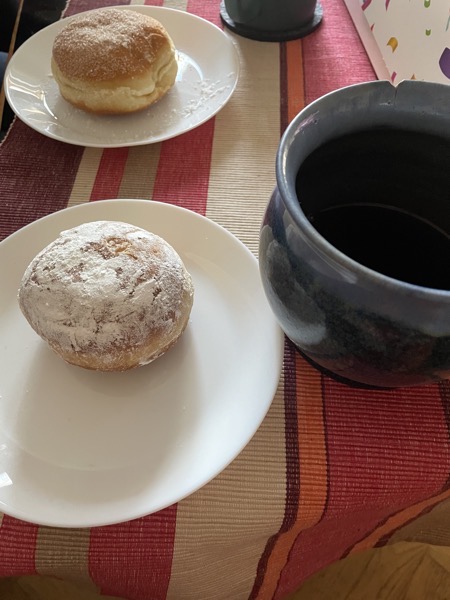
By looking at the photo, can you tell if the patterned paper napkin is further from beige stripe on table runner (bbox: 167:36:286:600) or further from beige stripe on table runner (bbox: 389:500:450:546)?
beige stripe on table runner (bbox: 389:500:450:546)

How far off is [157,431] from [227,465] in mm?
68

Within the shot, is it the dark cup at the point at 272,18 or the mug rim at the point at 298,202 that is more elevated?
the mug rim at the point at 298,202

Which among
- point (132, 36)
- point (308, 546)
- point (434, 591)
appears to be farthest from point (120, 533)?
point (434, 591)

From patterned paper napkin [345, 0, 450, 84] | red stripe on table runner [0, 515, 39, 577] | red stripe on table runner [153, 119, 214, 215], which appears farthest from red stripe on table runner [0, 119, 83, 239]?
patterned paper napkin [345, 0, 450, 84]

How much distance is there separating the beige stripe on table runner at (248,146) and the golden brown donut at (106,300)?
139mm

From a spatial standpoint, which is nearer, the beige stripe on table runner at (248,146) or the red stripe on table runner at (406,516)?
the red stripe on table runner at (406,516)

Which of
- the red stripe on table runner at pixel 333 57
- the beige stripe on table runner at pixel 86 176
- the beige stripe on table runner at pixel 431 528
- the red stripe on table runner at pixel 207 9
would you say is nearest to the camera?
the beige stripe on table runner at pixel 431 528

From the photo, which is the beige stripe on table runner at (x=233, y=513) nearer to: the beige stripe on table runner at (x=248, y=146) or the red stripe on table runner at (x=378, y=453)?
the red stripe on table runner at (x=378, y=453)

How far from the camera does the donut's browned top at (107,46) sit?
65 centimetres

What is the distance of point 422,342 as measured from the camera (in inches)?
12.3

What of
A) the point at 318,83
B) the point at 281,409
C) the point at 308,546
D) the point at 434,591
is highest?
the point at 318,83

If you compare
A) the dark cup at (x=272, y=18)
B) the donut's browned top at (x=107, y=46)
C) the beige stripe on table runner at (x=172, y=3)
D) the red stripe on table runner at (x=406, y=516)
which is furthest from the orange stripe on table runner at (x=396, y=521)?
the beige stripe on table runner at (x=172, y=3)

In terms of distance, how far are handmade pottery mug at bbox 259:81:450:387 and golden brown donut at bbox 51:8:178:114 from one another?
37cm

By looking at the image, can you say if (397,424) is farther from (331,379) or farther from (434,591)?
(434,591)
